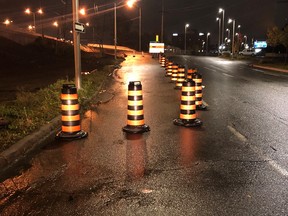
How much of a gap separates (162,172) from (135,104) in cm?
331

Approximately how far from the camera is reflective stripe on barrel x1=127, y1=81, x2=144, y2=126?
900 centimetres

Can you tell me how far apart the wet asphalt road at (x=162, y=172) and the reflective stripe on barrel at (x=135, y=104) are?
0.42 metres

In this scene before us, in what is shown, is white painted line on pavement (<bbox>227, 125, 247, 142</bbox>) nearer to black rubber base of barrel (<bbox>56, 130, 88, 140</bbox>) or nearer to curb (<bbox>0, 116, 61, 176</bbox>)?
black rubber base of barrel (<bbox>56, 130, 88, 140</bbox>)

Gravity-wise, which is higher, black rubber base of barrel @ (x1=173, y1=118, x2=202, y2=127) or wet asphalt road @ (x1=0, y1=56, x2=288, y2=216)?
black rubber base of barrel @ (x1=173, y1=118, x2=202, y2=127)

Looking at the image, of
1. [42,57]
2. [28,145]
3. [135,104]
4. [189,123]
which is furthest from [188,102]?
[42,57]

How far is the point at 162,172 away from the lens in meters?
5.97

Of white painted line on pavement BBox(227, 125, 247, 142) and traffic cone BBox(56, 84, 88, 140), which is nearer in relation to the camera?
white painted line on pavement BBox(227, 125, 247, 142)

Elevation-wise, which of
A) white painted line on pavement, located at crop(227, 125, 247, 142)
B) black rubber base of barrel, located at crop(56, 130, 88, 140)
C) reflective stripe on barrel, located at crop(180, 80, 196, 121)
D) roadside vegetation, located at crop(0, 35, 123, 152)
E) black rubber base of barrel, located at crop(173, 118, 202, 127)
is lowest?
white painted line on pavement, located at crop(227, 125, 247, 142)

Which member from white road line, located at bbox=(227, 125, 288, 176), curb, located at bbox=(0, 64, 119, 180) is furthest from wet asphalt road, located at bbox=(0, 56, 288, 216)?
curb, located at bbox=(0, 64, 119, 180)

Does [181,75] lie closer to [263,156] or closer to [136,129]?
[136,129]

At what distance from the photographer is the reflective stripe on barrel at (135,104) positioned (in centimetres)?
900

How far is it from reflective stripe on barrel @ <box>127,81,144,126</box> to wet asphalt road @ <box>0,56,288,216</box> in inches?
16.7

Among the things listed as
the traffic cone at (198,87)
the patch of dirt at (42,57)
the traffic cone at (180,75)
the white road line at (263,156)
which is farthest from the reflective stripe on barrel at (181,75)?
the patch of dirt at (42,57)

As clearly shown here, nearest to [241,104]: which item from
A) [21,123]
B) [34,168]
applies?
[21,123]
